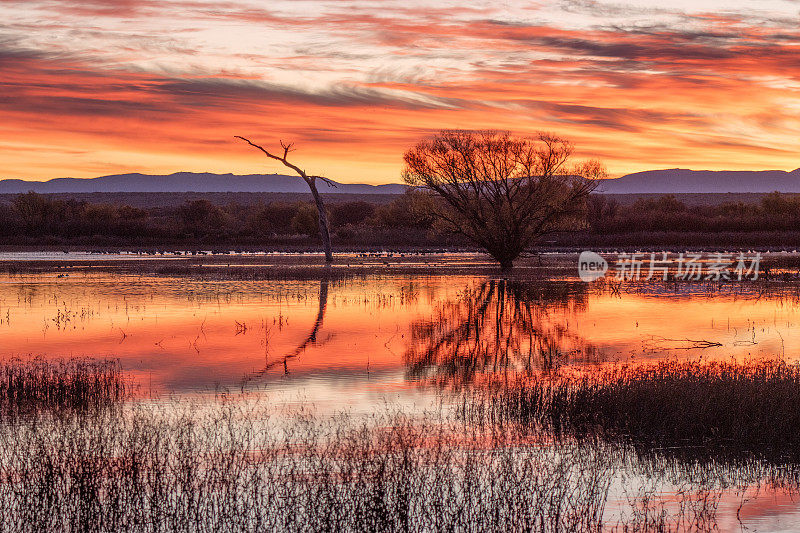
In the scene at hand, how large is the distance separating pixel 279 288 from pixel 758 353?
25.7 m

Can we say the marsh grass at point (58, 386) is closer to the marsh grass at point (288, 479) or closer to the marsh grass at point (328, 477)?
the marsh grass at point (328, 477)

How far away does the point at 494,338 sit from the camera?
2462cm

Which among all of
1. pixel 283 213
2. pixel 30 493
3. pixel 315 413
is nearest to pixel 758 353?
pixel 315 413

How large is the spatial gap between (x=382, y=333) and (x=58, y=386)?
10877 millimetres

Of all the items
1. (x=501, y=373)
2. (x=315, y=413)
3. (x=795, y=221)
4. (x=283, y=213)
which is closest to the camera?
(x=315, y=413)

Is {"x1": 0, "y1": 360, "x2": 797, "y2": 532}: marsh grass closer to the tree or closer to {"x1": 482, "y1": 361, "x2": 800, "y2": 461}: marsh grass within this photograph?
{"x1": 482, "y1": 361, "x2": 800, "y2": 461}: marsh grass

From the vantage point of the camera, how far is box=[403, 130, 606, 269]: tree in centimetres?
5488

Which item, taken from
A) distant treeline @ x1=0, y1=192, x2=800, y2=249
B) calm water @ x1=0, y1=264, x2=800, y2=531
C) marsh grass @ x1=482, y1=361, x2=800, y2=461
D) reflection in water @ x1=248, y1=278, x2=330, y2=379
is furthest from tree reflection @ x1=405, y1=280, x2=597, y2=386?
distant treeline @ x1=0, y1=192, x2=800, y2=249

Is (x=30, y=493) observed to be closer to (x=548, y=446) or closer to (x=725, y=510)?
(x=548, y=446)

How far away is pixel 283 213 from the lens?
143 meters

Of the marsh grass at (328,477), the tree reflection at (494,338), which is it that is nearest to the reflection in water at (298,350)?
the tree reflection at (494,338)

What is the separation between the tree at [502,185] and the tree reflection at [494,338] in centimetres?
1705

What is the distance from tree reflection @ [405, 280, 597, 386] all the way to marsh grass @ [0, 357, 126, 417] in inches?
240

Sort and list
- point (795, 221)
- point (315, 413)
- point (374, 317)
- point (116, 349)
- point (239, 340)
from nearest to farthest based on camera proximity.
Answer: point (315, 413)
point (116, 349)
point (239, 340)
point (374, 317)
point (795, 221)
